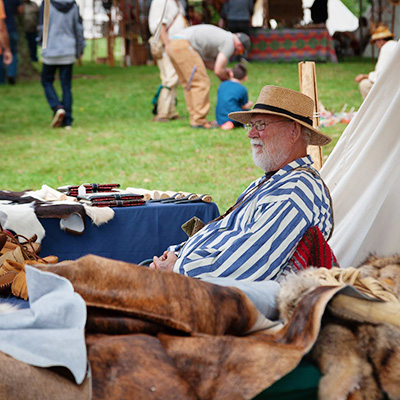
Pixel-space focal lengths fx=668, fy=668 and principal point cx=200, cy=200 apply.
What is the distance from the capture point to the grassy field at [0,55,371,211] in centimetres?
718

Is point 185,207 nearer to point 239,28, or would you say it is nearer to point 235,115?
point 235,115

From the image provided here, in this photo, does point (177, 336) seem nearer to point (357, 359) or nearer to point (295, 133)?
point (357, 359)

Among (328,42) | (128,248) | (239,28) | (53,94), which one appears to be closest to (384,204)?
(128,248)

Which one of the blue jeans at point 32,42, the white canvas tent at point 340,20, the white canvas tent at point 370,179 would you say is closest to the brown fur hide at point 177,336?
the white canvas tent at point 370,179

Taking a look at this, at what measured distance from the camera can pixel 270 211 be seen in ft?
8.98

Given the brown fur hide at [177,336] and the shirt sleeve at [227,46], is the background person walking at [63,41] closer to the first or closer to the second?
the shirt sleeve at [227,46]

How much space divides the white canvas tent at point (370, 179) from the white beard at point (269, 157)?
2.35 feet

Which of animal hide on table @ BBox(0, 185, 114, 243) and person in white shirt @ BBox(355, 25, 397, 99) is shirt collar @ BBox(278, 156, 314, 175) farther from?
person in white shirt @ BBox(355, 25, 397, 99)

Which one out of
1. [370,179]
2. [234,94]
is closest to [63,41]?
[234,94]

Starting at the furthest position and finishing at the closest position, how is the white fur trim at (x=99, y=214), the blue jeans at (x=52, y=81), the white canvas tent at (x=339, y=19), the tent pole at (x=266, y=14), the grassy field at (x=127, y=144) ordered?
the white canvas tent at (x=339, y=19) < the tent pole at (x=266, y=14) < the blue jeans at (x=52, y=81) < the grassy field at (x=127, y=144) < the white fur trim at (x=99, y=214)

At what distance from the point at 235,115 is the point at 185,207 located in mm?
811

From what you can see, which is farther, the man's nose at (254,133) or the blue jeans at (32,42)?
the blue jeans at (32,42)

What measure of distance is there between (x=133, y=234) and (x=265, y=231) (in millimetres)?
1498

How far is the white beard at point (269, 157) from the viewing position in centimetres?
305
